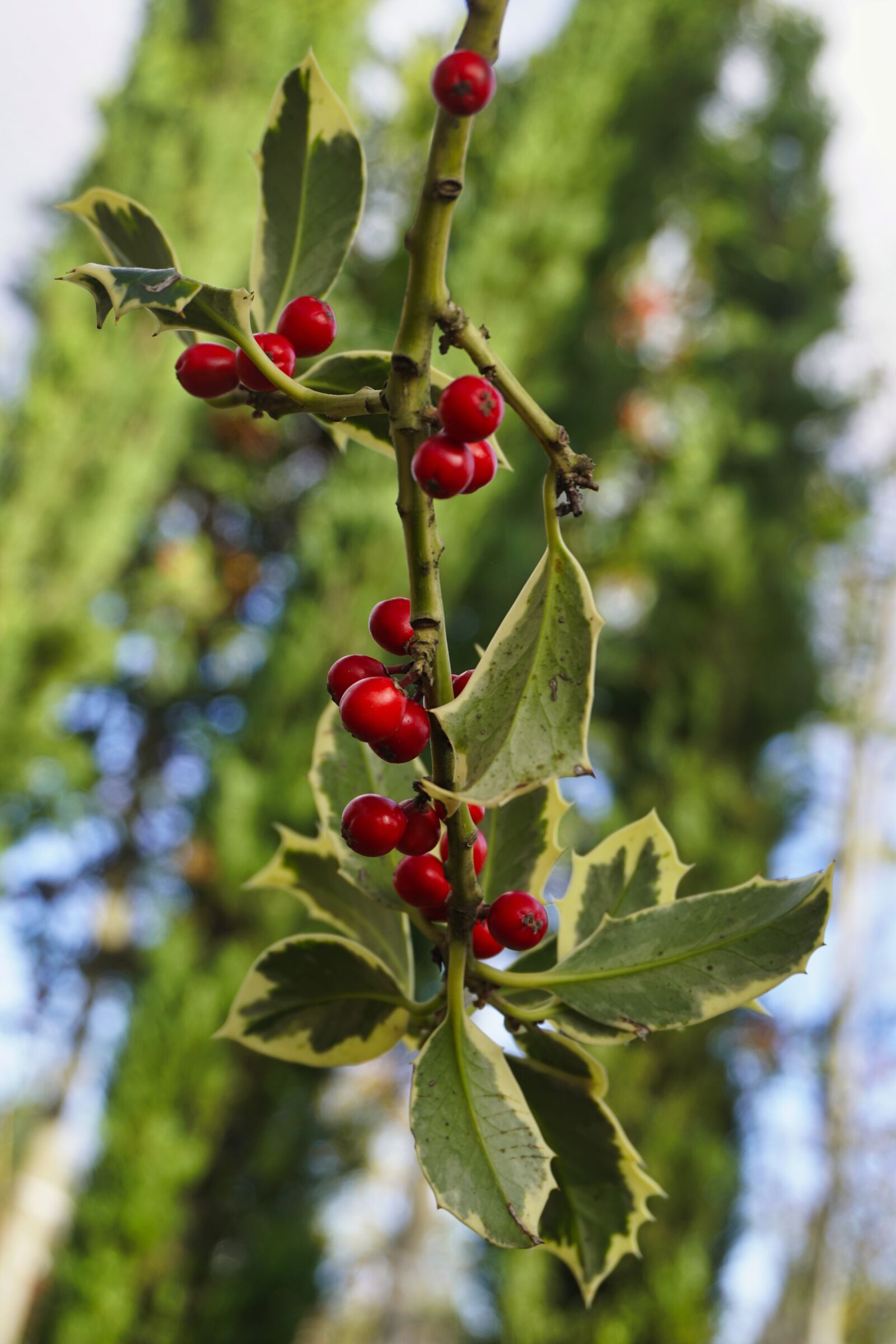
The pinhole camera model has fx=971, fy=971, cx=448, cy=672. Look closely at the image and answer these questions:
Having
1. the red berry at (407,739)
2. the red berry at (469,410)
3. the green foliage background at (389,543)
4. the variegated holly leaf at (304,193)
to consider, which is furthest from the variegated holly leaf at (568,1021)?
the green foliage background at (389,543)

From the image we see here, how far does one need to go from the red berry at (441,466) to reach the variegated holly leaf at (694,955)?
0.58 ft

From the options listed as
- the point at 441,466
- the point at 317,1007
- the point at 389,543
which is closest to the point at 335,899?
the point at 317,1007

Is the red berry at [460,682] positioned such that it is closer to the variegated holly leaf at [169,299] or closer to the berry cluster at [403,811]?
the berry cluster at [403,811]

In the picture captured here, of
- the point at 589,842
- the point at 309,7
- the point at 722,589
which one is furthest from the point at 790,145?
the point at 589,842

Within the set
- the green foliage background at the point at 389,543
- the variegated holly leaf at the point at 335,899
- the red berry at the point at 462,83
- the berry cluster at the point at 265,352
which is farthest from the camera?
the green foliage background at the point at 389,543

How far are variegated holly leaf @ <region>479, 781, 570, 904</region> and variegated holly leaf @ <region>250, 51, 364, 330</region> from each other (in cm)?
26

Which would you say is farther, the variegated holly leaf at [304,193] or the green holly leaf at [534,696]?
the variegated holly leaf at [304,193]

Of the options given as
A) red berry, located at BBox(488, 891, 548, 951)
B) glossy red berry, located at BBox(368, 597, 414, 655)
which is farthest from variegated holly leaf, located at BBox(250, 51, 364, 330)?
red berry, located at BBox(488, 891, 548, 951)

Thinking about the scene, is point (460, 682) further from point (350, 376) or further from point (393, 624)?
point (350, 376)

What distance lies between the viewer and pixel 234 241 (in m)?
3.69

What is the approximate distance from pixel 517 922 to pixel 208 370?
0.24 metres

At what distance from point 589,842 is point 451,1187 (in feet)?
10.2

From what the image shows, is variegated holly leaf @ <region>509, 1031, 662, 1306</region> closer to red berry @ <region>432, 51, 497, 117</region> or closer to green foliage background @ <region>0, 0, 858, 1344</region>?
red berry @ <region>432, 51, 497, 117</region>

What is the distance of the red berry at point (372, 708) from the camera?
1.05ft
